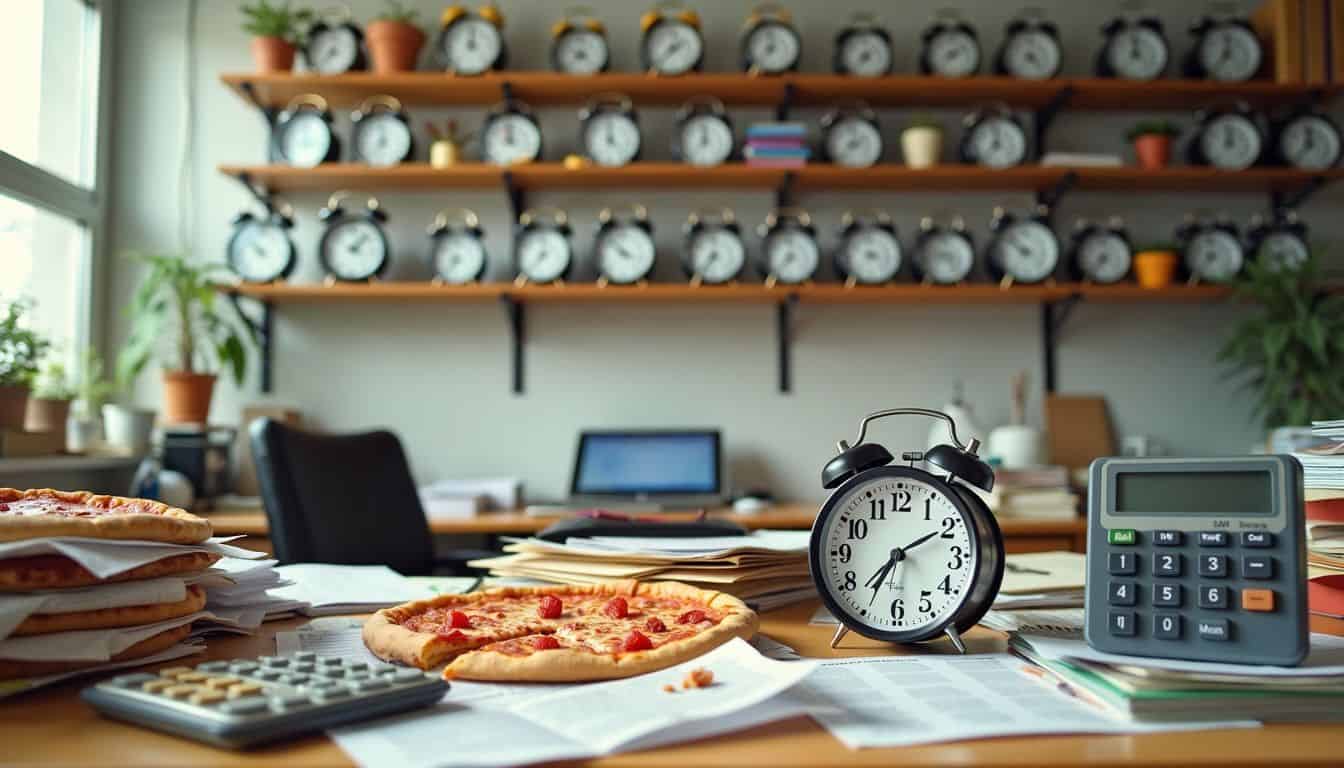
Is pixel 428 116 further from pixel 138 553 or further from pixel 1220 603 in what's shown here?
pixel 1220 603

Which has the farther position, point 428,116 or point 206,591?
point 428,116

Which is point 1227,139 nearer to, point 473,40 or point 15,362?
point 473,40

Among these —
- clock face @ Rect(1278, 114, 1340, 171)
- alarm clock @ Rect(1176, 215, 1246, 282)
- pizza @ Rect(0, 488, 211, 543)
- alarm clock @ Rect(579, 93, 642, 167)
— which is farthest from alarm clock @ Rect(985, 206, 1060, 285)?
pizza @ Rect(0, 488, 211, 543)

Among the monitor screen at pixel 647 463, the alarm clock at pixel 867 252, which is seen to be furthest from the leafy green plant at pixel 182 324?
the alarm clock at pixel 867 252

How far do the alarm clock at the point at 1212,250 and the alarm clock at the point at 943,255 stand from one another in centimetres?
74

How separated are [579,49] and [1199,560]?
290 centimetres

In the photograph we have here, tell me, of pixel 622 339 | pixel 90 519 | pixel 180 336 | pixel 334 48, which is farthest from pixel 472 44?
pixel 90 519

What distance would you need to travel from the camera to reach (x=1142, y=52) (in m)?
3.43

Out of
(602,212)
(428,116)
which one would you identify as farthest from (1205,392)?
(428,116)

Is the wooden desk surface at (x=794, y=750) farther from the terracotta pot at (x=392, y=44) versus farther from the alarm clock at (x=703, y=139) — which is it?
the terracotta pot at (x=392, y=44)

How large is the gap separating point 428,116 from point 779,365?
155cm

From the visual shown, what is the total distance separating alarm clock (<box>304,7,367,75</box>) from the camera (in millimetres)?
3336

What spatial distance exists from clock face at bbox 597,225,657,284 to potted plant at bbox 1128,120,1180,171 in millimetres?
1734

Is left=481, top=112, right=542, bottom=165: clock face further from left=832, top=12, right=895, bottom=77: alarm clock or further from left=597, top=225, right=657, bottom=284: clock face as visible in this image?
left=832, top=12, right=895, bottom=77: alarm clock
